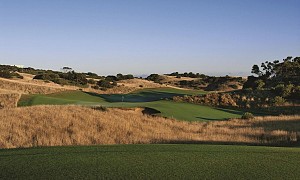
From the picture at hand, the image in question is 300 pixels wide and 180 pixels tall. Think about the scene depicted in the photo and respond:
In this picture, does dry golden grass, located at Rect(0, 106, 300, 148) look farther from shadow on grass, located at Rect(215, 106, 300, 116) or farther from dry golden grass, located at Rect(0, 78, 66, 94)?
dry golden grass, located at Rect(0, 78, 66, 94)

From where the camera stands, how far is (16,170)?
21.4 feet

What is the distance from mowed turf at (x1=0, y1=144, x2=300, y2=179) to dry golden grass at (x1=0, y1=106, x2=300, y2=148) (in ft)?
19.9

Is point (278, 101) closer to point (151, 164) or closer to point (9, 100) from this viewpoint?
point (9, 100)

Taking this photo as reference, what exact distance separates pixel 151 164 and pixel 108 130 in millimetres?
11392

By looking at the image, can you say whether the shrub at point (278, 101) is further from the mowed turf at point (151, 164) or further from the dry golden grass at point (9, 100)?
the mowed turf at point (151, 164)

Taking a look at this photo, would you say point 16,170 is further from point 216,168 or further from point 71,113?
point 71,113

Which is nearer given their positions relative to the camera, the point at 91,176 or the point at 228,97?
the point at 91,176

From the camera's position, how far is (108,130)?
18094mm

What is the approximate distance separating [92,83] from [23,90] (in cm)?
2015

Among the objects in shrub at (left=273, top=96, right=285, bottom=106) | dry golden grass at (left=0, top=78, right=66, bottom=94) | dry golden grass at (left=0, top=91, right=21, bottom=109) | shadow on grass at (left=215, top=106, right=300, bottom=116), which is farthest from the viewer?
dry golden grass at (left=0, top=78, right=66, bottom=94)

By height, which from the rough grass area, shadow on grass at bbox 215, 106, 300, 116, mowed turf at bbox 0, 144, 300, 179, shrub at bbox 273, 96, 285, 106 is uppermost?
shrub at bbox 273, 96, 285, 106

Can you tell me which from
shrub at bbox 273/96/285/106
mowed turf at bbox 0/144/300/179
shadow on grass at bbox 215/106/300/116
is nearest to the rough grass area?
shadow on grass at bbox 215/106/300/116

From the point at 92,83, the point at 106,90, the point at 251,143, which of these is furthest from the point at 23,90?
the point at 251,143

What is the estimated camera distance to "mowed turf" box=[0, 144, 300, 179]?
6.15 metres
